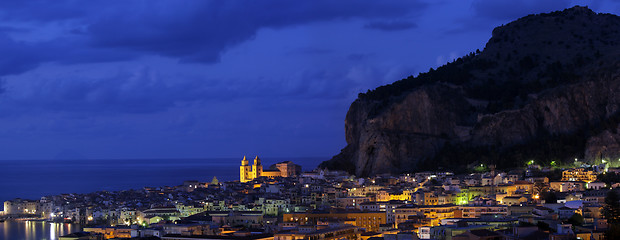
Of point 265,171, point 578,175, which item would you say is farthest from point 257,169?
point 578,175

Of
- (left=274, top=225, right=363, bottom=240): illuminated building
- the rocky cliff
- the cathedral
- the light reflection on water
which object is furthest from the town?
the cathedral

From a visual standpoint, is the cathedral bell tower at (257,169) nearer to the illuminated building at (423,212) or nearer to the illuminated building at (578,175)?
the illuminated building at (578,175)

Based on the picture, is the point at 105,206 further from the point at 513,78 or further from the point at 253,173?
the point at 513,78

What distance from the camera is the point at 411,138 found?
83.8 meters

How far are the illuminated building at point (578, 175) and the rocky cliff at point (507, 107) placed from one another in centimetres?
591

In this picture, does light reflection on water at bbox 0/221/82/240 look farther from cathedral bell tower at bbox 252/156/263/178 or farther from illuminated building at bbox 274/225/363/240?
cathedral bell tower at bbox 252/156/263/178

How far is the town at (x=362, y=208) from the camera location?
43.2 metres

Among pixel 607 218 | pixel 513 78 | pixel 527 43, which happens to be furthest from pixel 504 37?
pixel 607 218

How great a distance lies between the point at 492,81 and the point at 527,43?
10.2 metres

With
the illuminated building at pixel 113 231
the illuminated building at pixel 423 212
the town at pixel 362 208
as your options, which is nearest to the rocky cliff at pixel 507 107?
the town at pixel 362 208

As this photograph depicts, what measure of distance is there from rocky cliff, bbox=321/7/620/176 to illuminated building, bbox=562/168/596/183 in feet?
19.4

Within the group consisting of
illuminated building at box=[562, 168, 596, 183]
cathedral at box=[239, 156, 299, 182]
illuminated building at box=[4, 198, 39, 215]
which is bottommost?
illuminated building at box=[4, 198, 39, 215]

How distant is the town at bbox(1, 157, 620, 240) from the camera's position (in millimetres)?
43250

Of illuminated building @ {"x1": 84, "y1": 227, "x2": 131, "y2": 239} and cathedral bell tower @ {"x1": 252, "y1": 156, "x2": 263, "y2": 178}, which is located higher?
cathedral bell tower @ {"x1": 252, "y1": 156, "x2": 263, "y2": 178}
